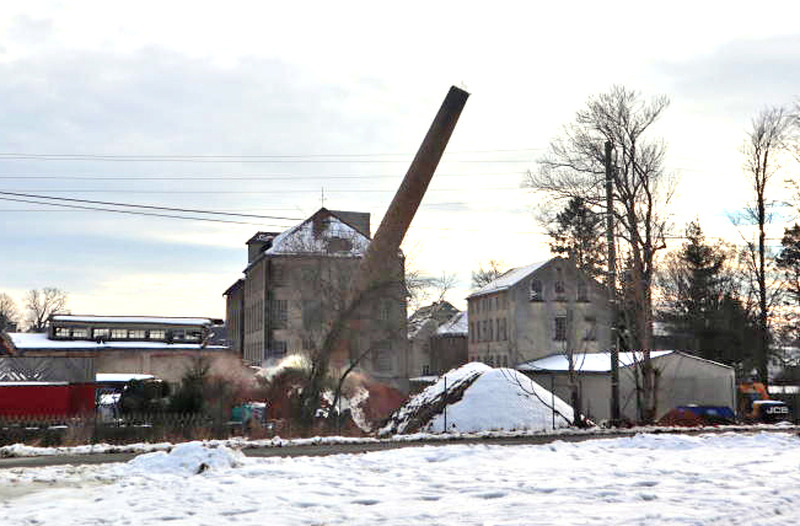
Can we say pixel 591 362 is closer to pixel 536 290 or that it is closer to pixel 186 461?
pixel 536 290

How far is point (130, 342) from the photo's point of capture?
55625mm

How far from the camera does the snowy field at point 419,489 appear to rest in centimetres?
1003

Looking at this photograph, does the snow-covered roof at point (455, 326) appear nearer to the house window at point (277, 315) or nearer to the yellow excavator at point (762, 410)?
the house window at point (277, 315)

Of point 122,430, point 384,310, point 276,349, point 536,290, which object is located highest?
point 536,290

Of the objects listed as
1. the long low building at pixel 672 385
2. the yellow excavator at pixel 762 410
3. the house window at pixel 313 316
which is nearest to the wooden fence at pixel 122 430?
the house window at pixel 313 316

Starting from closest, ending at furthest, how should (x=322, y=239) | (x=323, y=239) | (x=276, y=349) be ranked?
(x=323, y=239)
(x=322, y=239)
(x=276, y=349)

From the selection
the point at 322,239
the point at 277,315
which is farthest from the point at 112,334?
the point at 322,239

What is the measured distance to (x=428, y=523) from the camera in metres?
9.69

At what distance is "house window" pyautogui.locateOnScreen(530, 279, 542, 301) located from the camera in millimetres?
67438

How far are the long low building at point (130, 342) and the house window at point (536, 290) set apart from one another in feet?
87.1

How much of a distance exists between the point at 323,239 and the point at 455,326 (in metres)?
44.7

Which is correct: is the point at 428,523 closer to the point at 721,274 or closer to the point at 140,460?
the point at 140,460

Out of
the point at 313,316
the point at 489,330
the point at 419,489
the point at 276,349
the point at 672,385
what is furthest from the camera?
the point at 489,330

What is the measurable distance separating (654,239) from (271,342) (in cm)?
3978
